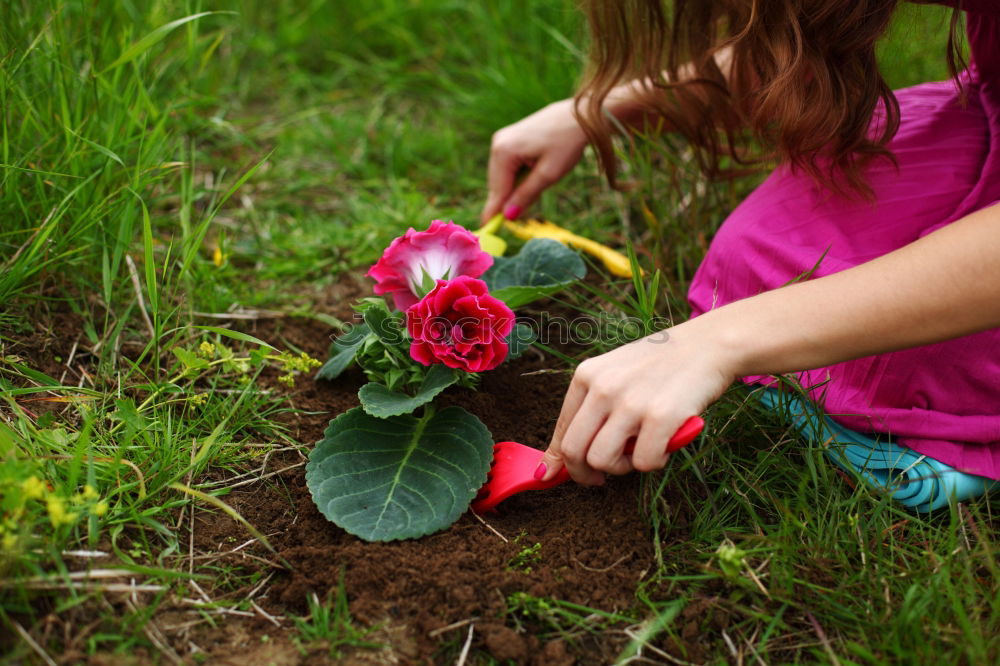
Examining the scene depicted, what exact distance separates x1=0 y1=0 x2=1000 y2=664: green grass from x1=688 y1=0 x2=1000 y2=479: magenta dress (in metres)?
0.13

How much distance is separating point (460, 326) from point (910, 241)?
902mm

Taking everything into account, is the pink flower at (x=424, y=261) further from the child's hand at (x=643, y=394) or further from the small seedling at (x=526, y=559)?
the small seedling at (x=526, y=559)

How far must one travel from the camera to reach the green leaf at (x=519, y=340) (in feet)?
5.12

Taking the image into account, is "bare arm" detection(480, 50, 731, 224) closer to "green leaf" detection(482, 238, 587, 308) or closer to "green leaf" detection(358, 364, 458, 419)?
"green leaf" detection(482, 238, 587, 308)

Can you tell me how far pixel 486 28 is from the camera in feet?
9.39

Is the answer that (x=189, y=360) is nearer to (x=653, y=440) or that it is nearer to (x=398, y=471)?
(x=398, y=471)

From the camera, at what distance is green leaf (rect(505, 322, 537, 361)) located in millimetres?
1561

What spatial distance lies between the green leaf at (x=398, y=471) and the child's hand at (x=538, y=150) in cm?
74

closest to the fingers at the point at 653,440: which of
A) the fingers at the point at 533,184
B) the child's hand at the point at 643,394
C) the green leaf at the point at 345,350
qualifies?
the child's hand at the point at 643,394

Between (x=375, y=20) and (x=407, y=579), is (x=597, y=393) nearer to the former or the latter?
(x=407, y=579)

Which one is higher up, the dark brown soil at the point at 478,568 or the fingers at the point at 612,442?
the fingers at the point at 612,442

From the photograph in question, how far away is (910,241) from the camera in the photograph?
158 centimetres

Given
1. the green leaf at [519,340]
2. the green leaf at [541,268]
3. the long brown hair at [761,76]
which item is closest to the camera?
the long brown hair at [761,76]

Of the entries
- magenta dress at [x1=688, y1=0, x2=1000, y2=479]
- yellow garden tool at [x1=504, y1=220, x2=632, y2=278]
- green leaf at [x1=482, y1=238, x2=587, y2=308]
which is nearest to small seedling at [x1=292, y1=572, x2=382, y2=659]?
green leaf at [x1=482, y1=238, x2=587, y2=308]
